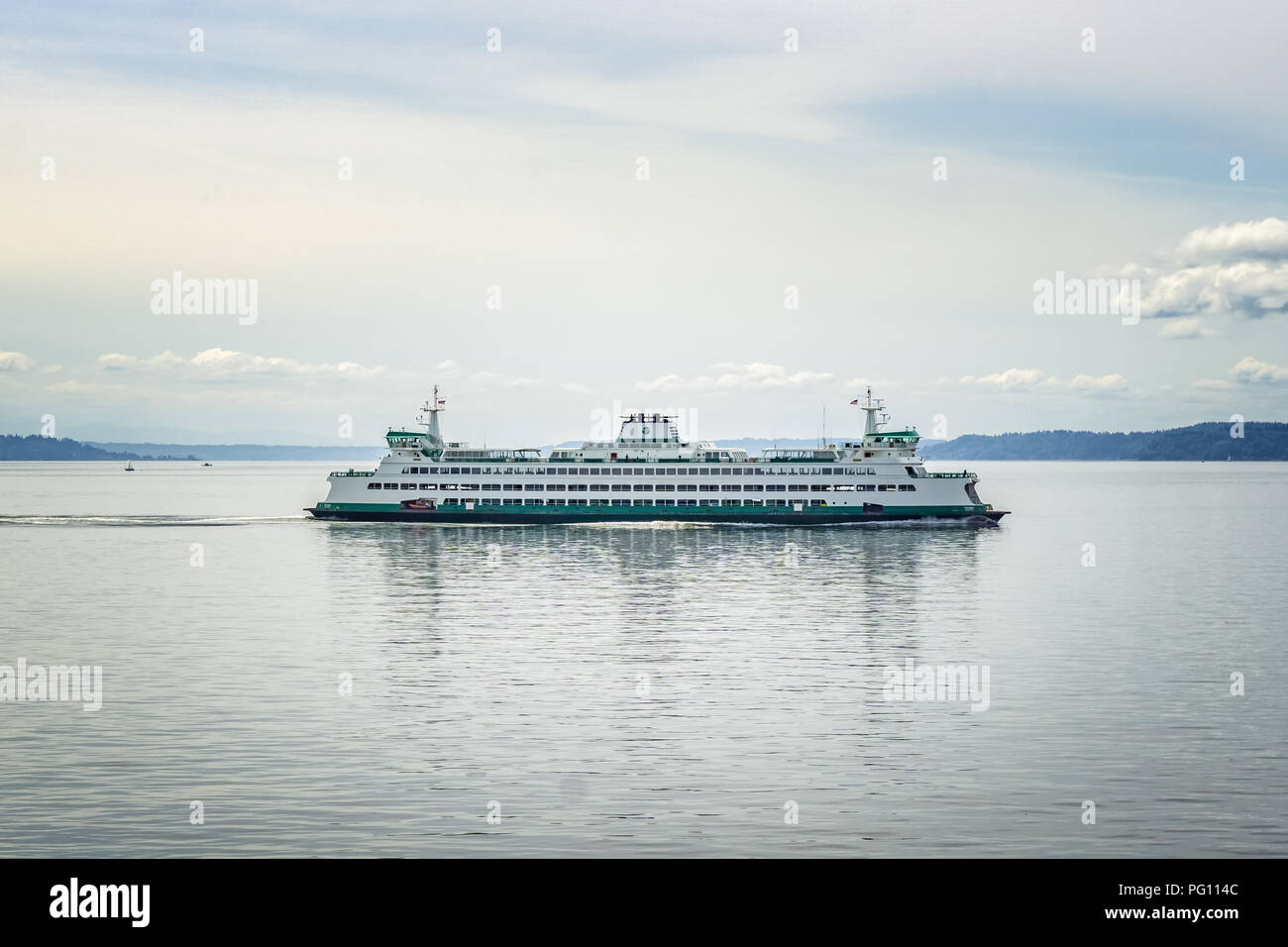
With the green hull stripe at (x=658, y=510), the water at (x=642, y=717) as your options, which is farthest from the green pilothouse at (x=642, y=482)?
the water at (x=642, y=717)

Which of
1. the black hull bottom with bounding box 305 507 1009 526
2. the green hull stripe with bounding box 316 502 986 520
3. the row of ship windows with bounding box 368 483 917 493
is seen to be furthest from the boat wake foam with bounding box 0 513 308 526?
the row of ship windows with bounding box 368 483 917 493

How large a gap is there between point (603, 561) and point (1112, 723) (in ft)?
204

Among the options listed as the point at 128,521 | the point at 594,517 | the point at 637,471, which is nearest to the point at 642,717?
the point at 594,517

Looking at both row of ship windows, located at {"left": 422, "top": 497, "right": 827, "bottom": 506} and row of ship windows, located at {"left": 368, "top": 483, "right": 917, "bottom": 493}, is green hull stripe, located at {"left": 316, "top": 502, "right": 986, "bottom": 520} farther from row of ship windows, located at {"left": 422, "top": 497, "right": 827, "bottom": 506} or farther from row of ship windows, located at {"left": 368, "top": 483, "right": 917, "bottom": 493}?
row of ship windows, located at {"left": 368, "top": 483, "right": 917, "bottom": 493}

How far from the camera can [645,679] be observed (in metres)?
46.6

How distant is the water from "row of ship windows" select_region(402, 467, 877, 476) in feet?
170

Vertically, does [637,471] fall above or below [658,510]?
above

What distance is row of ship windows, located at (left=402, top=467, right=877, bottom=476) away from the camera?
141 m

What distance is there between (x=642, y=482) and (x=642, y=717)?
343 ft

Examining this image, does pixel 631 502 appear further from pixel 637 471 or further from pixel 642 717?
pixel 642 717

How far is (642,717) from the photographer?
39938mm

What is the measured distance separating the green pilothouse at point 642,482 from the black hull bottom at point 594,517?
12 cm
